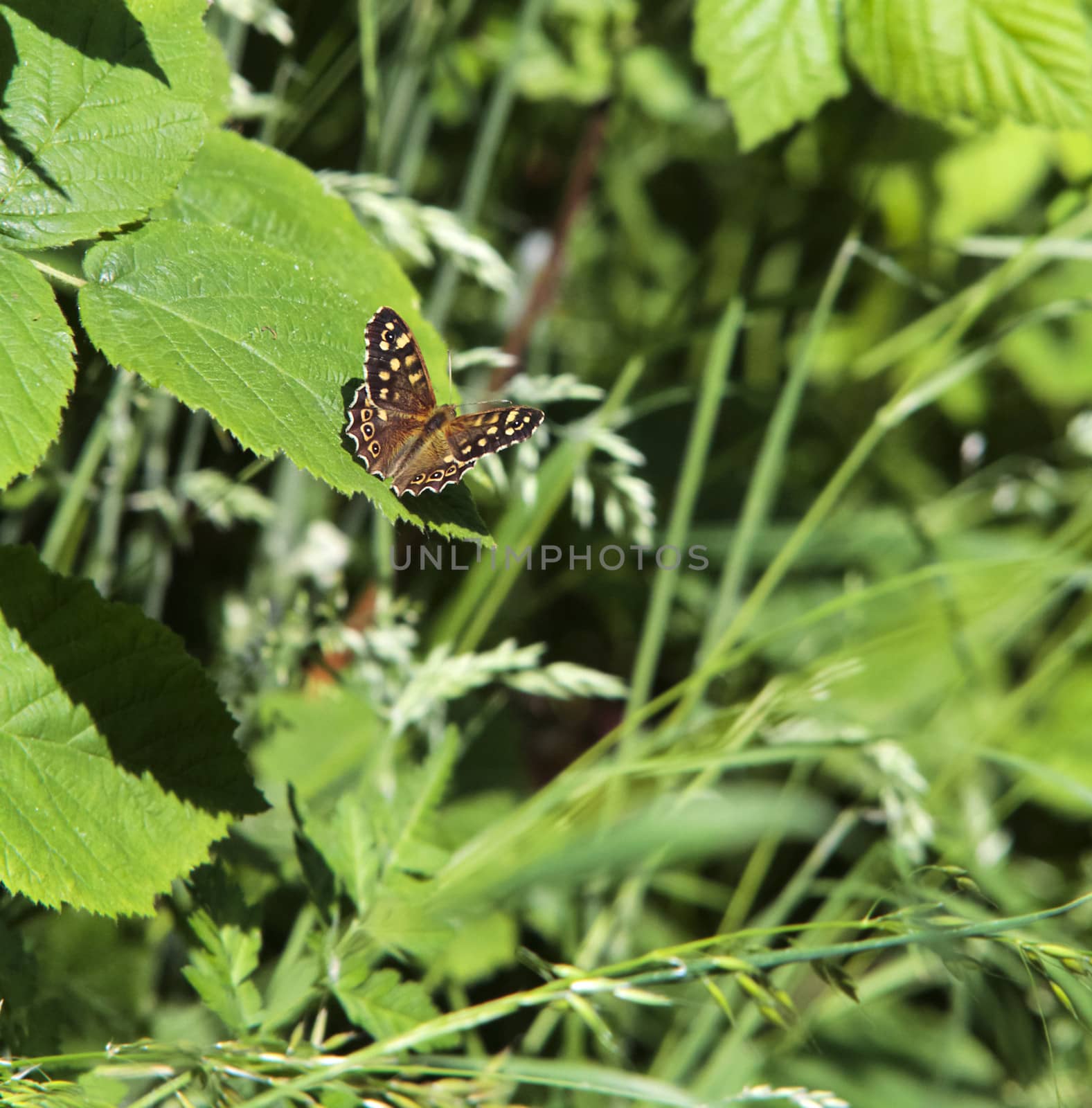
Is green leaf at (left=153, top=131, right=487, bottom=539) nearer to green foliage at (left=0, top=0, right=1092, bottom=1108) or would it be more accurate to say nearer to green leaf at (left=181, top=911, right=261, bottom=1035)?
green foliage at (left=0, top=0, right=1092, bottom=1108)

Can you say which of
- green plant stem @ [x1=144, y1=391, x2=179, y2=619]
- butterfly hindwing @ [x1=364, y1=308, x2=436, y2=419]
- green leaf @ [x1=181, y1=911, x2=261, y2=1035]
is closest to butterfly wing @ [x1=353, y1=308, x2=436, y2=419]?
butterfly hindwing @ [x1=364, y1=308, x2=436, y2=419]

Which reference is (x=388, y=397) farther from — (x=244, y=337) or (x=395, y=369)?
(x=244, y=337)

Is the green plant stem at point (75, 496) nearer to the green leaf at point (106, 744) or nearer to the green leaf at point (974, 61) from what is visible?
the green leaf at point (106, 744)

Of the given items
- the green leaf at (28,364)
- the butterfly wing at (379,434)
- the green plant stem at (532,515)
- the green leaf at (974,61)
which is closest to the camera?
the green leaf at (28,364)

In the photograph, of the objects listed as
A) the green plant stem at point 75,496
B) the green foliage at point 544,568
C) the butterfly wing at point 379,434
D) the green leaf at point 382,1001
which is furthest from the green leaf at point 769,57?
the green leaf at point 382,1001

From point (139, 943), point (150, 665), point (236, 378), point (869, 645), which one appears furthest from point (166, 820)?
point (869, 645)

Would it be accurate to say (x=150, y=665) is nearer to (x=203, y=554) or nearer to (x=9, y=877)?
(x=9, y=877)

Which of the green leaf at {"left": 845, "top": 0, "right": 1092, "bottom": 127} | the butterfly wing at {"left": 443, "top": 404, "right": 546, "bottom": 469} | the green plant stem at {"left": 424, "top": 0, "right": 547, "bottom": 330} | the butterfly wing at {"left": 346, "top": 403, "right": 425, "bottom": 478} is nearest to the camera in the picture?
the butterfly wing at {"left": 346, "top": 403, "right": 425, "bottom": 478}

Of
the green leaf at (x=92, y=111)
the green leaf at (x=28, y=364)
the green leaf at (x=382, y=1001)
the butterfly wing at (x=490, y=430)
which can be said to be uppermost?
the green leaf at (x=92, y=111)

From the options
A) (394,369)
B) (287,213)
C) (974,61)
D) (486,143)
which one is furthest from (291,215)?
(974,61)
